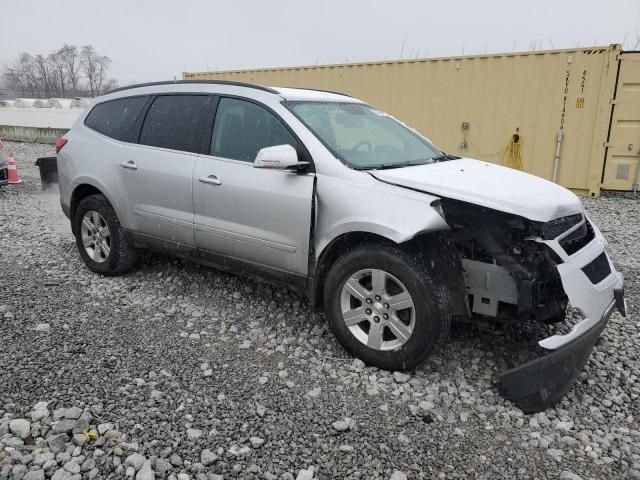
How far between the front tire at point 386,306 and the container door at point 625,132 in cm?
813

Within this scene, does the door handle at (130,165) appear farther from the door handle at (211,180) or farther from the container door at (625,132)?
the container door at (625,132)

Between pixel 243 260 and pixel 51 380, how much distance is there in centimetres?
144

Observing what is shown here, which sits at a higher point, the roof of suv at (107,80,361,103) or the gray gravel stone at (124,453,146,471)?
the roof of suv at (107,80,361,103)

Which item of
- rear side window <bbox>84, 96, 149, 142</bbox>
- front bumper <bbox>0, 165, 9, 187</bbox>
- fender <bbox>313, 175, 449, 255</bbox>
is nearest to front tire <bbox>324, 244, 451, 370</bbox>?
fender <bbox>313, 175, 449, 255</bbox>

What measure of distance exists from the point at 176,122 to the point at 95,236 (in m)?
1.43

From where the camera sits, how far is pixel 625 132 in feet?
30.2

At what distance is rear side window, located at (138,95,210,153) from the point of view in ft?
13.1

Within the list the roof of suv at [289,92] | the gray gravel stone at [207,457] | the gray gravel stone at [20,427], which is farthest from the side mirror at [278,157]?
the gray gravel stone at [20,427]

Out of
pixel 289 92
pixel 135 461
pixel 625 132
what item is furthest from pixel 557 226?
pixel 625 132

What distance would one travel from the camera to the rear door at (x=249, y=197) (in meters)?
3.37

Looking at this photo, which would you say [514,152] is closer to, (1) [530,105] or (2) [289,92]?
(1) [530,105]

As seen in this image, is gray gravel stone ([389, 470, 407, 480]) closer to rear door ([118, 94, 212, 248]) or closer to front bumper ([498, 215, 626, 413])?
front bumper ([498, 215, 626, 413])

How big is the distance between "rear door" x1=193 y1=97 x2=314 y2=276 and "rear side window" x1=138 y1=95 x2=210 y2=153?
18 centimetres

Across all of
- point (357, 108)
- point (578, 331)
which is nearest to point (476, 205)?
point (578, 331)
